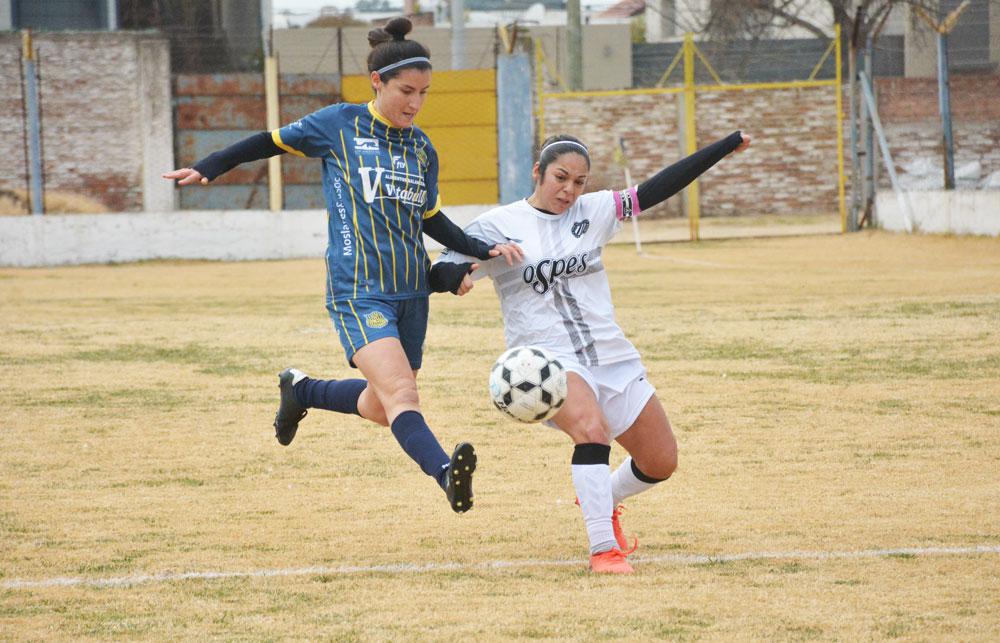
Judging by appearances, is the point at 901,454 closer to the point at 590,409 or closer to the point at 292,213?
the point at 590,409

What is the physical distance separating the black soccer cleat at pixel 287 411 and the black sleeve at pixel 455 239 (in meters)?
1.16

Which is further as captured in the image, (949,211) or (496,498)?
(949,211)

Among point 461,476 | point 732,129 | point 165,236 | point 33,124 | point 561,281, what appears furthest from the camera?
point 732,129

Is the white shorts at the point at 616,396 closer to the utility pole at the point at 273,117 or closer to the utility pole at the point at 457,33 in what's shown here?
the utility pole at the point at 273,117

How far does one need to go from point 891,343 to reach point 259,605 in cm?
775

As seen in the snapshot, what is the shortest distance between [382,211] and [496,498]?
1.59 meters

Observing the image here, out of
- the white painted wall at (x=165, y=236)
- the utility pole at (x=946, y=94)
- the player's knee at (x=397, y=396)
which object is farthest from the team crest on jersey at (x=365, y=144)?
the utility pole at (x=946, y=94)

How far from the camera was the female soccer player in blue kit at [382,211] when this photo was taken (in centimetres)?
543

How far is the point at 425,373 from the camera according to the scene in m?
10.5

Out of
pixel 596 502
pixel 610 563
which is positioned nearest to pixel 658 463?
pixel 596 502

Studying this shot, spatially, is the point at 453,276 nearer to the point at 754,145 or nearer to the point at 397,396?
the point at 397,396

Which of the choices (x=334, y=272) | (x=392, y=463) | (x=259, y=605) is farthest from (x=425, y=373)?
(x=259, y=605)

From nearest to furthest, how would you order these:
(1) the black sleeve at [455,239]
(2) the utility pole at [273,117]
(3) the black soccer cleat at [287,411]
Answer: (1) the black sleeve at [455,239], (3) the black soccer cleat at [287,411], (2) the utility pole at [273,117]

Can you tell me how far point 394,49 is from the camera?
5.57 m
